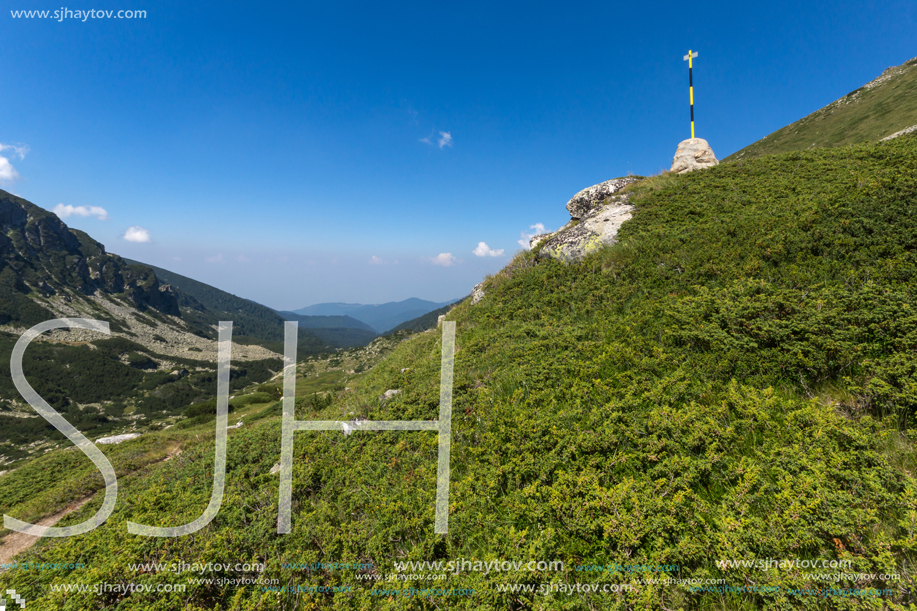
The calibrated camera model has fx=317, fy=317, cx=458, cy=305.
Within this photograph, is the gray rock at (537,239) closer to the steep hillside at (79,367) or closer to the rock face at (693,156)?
the rock face at (693,156)

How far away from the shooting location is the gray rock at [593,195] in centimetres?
1944

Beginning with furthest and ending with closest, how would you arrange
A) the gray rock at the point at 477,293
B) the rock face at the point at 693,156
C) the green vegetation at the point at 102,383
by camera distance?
the green vegetation at the point at 102,383
the rock face at the point at 693,156
the gray rock at the point at 477,293

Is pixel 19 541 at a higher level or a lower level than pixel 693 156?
lower

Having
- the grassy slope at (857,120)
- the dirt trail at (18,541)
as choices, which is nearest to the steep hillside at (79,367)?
the dirt trail at (18,541)

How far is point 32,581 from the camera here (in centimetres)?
501

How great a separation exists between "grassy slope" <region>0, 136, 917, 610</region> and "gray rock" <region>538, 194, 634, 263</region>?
16.0 feet

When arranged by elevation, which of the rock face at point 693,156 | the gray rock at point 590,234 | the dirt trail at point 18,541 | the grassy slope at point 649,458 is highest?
the rock face at point 693,156

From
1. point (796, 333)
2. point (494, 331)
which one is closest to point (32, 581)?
point (494, 331)

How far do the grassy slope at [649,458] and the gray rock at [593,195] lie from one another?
980cm

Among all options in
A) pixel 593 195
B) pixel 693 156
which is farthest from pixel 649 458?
pixel 693 156

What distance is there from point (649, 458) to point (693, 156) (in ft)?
80.0

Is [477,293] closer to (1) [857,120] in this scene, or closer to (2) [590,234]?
(2) [590,234]

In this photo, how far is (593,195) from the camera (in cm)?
1986

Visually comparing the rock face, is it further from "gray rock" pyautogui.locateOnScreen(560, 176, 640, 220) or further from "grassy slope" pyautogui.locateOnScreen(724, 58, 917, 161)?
"grassy slope" pyautogui.locateOnScreen(724, 58, 917, 161)
